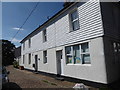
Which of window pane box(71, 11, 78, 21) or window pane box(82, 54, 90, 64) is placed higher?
window pane box(71, 11, 78, 21)

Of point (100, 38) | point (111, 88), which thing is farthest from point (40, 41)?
point (111, 88)

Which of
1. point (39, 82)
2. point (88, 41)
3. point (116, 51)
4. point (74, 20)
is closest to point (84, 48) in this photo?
point (88, 41)

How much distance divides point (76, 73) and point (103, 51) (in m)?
2.65

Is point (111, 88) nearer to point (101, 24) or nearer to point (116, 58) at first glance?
point (116, 58)

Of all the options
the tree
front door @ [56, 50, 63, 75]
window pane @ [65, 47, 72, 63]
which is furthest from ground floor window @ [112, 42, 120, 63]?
the tree

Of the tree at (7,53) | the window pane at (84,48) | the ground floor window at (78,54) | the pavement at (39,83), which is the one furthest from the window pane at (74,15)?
the tree at (7,53)

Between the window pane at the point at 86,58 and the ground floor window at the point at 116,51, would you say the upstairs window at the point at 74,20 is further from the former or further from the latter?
the ground floor window at the point at 116,51

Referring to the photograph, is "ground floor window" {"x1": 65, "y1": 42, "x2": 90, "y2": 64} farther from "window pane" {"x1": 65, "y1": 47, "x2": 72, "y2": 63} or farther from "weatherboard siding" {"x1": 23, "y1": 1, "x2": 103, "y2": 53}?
"weatherboard siding" {"x1": 23, "y1": 1, "x2": 103, "y2": 53}

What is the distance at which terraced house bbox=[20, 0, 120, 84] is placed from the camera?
5812 mm

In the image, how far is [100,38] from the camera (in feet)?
19.1

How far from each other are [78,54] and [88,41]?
1.34 metres

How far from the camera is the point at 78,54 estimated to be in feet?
24.1

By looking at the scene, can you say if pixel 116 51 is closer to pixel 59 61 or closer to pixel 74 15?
pixel 74 15

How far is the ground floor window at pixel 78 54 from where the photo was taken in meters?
6.75
